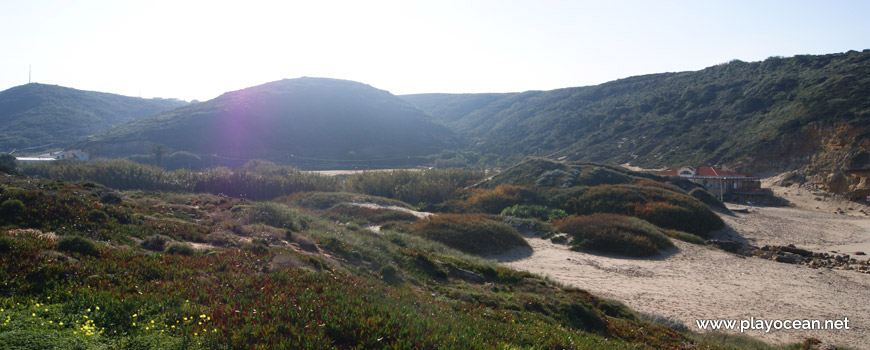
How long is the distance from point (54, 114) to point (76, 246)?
7882cm

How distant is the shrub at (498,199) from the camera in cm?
2161

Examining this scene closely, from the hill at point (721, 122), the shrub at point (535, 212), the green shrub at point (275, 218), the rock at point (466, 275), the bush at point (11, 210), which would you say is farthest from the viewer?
the hill at point (721, 122)

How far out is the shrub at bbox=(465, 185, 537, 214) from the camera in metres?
21.6

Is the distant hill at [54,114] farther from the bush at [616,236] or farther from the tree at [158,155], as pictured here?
the bush at [616,236]

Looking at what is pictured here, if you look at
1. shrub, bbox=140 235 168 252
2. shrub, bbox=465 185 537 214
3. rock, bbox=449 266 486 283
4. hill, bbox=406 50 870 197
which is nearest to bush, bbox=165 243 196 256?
shrub, bbox=140 235 168 252

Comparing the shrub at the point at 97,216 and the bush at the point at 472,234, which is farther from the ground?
the shrub at the point at 97,216

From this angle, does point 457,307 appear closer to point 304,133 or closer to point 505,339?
point 505,339

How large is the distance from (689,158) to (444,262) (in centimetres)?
3806

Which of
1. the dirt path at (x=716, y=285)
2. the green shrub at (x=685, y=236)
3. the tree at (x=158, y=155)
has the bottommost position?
the dirt path at (x=716, y=285)

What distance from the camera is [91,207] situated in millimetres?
8633

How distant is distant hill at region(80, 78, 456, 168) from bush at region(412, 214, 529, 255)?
1330 inches

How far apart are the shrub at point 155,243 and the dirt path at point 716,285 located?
8.75m

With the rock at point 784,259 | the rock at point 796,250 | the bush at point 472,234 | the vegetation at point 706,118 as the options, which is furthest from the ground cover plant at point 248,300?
the vegetation at point 706,118

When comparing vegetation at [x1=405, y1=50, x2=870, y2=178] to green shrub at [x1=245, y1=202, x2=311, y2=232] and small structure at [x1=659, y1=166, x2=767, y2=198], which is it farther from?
green shrub at [x1=245, y1=202, x2=311, y2=232]
